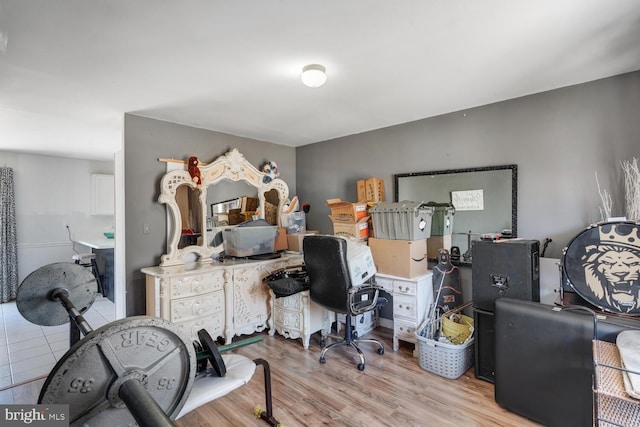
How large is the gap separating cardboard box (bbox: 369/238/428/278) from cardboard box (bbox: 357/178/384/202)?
57cm

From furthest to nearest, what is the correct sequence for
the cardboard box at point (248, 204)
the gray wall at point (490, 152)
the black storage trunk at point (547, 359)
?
the cardboard box at point (248, 204)
the gray wall at point (490, 152)
the black storage trunk at point (547, 359)

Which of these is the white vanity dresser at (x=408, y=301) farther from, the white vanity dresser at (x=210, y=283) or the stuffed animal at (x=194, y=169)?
the stuffed animal at (x=194, y=169)

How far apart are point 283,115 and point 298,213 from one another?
4.51 ft

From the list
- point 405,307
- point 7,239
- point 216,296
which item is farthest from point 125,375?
point 7,239

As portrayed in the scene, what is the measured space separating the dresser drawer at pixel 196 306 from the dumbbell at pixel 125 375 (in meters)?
2.13

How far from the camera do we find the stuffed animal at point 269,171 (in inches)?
156

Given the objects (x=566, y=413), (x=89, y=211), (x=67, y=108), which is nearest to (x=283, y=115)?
(x=67, y=108)

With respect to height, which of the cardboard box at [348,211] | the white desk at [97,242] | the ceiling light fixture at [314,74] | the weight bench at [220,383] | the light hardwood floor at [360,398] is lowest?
the light hardwood floor at [360,398]

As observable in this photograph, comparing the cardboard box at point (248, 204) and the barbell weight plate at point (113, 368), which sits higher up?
the cardboard box at point (248, 204)

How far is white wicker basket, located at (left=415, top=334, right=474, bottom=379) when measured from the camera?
7.84 ft

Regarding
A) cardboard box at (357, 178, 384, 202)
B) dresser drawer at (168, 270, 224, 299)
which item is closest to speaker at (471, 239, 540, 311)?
cardboard box at (357, 178, 384, 202)

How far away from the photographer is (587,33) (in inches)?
67.2

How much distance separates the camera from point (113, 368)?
2.25 feet

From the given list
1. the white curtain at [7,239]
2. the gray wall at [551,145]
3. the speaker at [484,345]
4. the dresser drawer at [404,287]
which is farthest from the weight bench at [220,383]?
the white curtain at [7,239]
